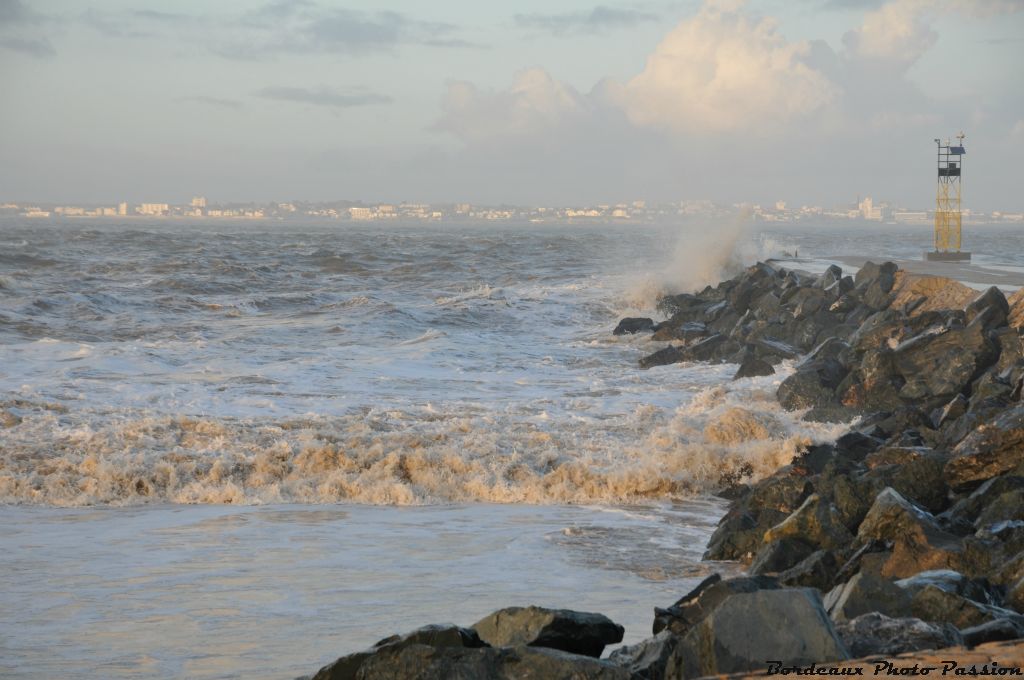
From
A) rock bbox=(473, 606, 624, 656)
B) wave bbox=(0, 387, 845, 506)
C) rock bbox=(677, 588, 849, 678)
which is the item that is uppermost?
rock bbox=(677, 588, 849, 678)

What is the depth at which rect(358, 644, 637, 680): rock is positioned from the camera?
417 cm

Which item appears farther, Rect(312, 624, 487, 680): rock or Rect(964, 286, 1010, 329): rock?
Rect(964, 286, 1010, 329): rock

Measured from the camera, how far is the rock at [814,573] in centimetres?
605

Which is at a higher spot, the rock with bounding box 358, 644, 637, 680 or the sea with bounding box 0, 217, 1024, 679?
the rock with bounding box 358, 644, 637, 680

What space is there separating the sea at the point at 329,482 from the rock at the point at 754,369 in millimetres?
455

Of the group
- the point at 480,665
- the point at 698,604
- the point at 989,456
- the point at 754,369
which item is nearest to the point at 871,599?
the point at 698,604

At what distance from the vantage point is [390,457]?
1043 centimetres

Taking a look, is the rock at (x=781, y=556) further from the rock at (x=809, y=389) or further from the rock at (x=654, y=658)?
the rock at (x=809, y=389)

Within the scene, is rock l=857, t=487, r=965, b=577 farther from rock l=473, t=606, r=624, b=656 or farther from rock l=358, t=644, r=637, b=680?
rock l=358, t=644, r=637, b=680

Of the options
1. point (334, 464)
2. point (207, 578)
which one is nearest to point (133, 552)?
point (207, 578)

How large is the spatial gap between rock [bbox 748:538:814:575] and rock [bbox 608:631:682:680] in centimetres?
189

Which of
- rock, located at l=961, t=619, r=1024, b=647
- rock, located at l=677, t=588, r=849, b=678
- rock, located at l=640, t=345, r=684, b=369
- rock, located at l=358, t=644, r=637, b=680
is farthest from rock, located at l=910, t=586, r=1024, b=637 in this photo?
rock, located at l=640, t=345, r=684, b=369

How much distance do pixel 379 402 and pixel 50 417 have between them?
3.54 m

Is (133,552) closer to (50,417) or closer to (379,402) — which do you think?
(50,417)
